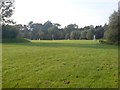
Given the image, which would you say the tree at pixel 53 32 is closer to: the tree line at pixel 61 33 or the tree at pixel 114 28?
the tree line at pixel 61 33

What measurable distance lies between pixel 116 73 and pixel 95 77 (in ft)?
3.86

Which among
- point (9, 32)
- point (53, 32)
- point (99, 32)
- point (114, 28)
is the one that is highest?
point (53, 32)

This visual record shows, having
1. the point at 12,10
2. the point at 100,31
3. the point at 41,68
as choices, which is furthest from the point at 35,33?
the point at 41,68

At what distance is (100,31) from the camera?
8825 centimetres

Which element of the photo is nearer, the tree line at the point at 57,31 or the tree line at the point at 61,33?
the tree line at the point at 57,31

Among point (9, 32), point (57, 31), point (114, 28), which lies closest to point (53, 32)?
point (57, 31)

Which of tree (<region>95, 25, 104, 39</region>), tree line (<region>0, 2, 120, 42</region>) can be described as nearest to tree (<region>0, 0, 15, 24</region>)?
tree line (<region>0, 2, 120, 42</region>)

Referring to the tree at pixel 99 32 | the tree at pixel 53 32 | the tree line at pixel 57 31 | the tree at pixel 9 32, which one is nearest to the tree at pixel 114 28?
the tree line at pixel 57 31

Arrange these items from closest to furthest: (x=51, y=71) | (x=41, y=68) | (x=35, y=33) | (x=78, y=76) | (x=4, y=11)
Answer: (x=78, y=76) → (x=51, y=71) → (x=41, y=68) → (x=4, y=11) → (x=35, y=33)

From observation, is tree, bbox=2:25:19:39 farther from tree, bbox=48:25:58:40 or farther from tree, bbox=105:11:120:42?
tree, bbox=48:25:58:40

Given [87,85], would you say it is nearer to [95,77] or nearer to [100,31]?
[95,77]

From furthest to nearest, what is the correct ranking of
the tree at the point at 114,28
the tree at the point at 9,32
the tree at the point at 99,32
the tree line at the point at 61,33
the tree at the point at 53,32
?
the tree at the point at 53,32, the tree line at the point at 61,33, the tree at the point at 99,32, the tree at the point at 9,32, the tree at the point at 114,28

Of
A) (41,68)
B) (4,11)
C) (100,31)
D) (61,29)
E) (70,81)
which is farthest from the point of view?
(61,29)

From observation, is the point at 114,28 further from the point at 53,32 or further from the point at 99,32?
the point at 53,32
